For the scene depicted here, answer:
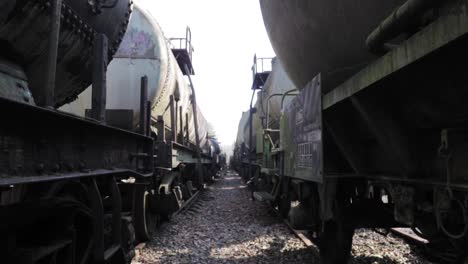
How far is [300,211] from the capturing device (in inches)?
165

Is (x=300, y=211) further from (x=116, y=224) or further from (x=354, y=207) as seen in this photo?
(x=116, y=224)

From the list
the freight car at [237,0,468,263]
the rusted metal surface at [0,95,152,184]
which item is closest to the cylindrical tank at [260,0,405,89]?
the freight car at [237,0,468,263]

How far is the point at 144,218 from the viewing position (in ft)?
15.8

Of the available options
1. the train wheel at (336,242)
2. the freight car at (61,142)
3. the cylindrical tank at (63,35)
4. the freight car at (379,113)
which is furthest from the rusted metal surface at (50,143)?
the train wheel at (336,242)

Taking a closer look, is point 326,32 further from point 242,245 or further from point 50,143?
point 242,245

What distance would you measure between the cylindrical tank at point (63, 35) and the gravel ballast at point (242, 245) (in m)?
2.53

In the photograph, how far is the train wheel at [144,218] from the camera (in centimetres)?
462

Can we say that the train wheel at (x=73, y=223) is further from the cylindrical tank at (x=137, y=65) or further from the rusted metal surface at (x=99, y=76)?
the cylindrical tank at (x=137, y=65)

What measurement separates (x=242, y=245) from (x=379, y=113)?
3736 millimetres

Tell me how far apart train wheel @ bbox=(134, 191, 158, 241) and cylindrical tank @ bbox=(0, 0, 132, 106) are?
1678mm

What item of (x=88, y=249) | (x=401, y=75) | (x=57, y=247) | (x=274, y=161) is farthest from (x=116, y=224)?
(x=274, y=161)

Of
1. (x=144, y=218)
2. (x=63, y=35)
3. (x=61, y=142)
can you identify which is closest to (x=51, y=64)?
(x=61, y=142)

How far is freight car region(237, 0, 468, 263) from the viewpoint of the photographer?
169 centimetres

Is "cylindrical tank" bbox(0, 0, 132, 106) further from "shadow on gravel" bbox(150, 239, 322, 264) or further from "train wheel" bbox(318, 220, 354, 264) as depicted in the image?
"train wheel" bbox(318, 220, 354, 264)
